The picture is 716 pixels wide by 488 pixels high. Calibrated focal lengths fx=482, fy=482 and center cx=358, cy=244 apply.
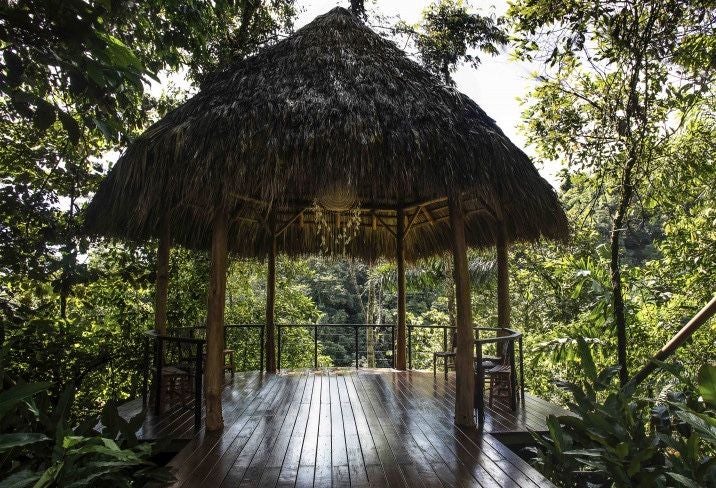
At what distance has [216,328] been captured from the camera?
4156mm

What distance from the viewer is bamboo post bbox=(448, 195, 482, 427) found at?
165 inches

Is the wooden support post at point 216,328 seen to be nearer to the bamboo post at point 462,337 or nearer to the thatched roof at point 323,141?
the thatched roof at point 323,141

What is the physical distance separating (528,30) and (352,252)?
4544 mm

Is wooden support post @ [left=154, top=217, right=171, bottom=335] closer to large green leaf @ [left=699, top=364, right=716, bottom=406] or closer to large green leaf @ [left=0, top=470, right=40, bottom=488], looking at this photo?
large green leaf @ [left=0, top=470, right=40, bottom=488]

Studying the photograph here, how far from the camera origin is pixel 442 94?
4.80 metres

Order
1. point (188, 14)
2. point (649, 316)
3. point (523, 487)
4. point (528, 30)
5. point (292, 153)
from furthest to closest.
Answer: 1. point (649, 316)
2. point (528, 30)
3. point (188, 14)
4. point (292, 153)
5. point (523, 487)

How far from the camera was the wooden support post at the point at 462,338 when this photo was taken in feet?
13.7

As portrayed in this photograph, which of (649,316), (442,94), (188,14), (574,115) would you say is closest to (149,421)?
(188,14)

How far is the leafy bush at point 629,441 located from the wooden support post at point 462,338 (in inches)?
41.7

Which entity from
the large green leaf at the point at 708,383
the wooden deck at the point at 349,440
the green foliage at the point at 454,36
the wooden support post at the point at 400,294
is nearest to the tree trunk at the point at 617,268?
the wooden deck at the point at 349,440

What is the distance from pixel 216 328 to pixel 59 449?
6.31 ft

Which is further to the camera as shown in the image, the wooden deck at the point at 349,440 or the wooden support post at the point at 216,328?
the wooden support post at the point at 216,328

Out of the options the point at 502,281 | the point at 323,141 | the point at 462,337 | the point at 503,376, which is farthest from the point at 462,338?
the point at 323,141

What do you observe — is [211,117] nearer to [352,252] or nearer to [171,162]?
[171,162]
